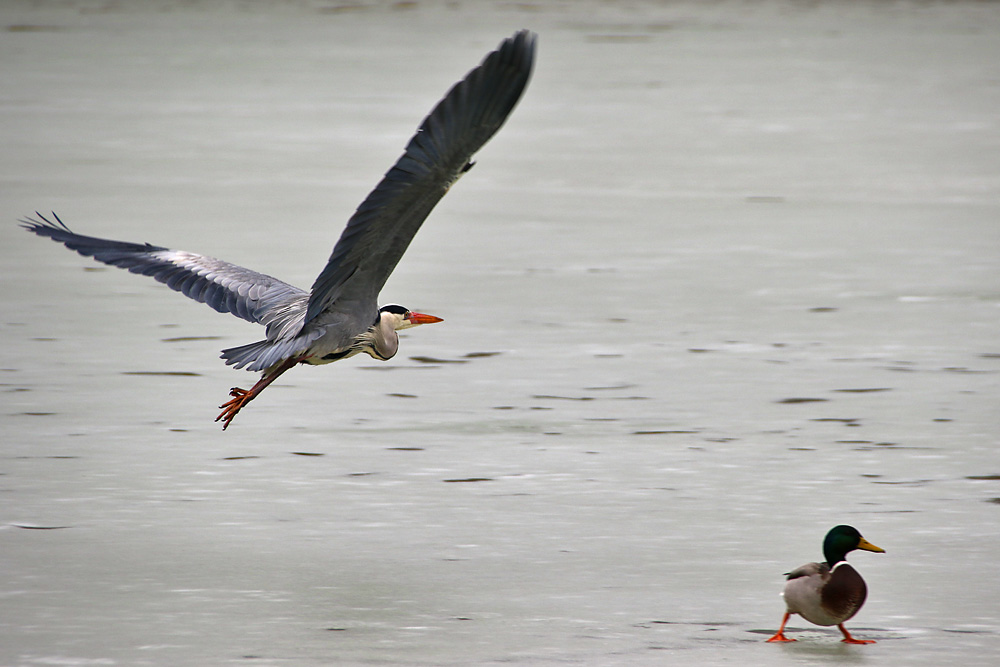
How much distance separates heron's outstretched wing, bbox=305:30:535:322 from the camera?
14.7 feet

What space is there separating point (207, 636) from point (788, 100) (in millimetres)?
12143

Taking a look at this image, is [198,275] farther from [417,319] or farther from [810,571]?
[810,571]

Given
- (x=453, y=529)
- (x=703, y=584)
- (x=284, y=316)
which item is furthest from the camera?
(x=284, y=316)

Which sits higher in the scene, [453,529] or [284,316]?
[284,316]

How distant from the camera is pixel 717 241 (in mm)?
10375

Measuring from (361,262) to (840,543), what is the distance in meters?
1.78

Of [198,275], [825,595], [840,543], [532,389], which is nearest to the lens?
[825,595]

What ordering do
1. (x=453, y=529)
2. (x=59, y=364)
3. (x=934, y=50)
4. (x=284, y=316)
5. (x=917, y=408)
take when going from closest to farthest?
(x=453, y=529) → (x=284, y=316) → (x=917, y=408) → (x=59, y=364) → (x=934, y=50)

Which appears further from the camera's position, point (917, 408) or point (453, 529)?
point (917, 408)

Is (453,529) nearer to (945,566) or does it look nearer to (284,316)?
(284,316)

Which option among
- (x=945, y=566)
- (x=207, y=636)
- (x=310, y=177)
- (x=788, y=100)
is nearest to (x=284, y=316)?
(x=207, y=636)

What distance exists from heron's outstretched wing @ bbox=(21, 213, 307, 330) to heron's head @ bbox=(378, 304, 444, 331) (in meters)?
0.37

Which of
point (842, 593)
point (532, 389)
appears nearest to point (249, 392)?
point (532, 389)

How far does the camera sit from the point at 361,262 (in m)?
5.27
